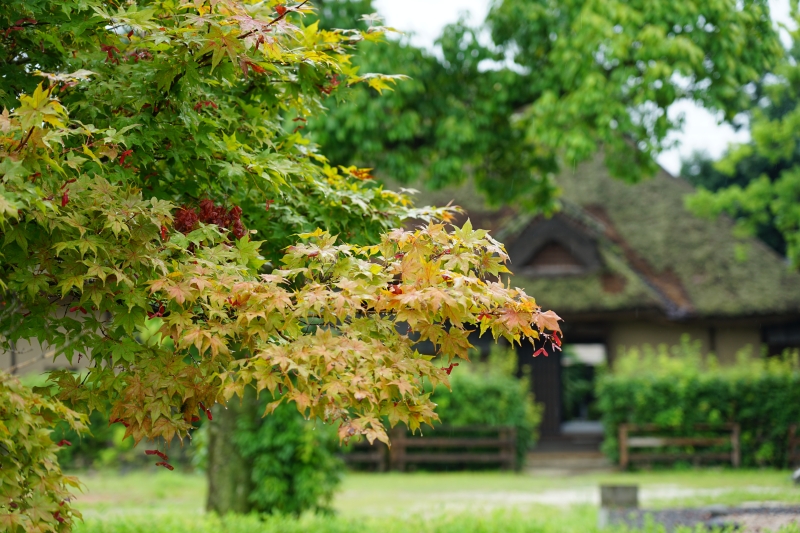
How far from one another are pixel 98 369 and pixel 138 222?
2.40 ft

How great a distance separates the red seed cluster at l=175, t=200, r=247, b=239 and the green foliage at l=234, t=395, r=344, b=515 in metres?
5.98

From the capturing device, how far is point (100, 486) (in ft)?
49.3

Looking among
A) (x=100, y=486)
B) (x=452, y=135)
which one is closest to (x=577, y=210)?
(x=452, y=135)

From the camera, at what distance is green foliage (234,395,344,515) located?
9.96 m

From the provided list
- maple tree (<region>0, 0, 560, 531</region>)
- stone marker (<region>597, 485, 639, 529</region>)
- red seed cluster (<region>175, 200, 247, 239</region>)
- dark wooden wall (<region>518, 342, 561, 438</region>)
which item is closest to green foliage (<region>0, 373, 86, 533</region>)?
maple tree (<region>0, 0, 560, 531</region>)

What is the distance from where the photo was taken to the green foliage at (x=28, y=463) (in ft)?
10.6

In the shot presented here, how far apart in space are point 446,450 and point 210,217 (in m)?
13.6

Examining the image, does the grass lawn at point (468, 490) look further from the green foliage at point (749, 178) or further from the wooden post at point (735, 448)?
the green foliage at point (749, 178)

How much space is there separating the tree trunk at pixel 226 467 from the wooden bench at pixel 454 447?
6.80 meters

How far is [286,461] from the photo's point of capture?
10.1 m


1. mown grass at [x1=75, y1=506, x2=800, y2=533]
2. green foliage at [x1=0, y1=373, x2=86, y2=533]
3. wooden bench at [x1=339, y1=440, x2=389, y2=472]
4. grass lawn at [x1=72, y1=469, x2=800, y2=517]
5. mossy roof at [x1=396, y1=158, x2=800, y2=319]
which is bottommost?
grass lawn at [x1=72, y1=469, x2=800, y2=517]

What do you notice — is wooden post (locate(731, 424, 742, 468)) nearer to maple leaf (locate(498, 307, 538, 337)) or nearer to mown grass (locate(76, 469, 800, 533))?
mown grass (locate(76, 469, 800, 533))

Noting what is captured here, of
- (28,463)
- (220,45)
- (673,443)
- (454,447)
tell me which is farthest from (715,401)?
(28,463)

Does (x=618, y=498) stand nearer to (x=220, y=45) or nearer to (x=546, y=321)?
(x=546, y=321)
